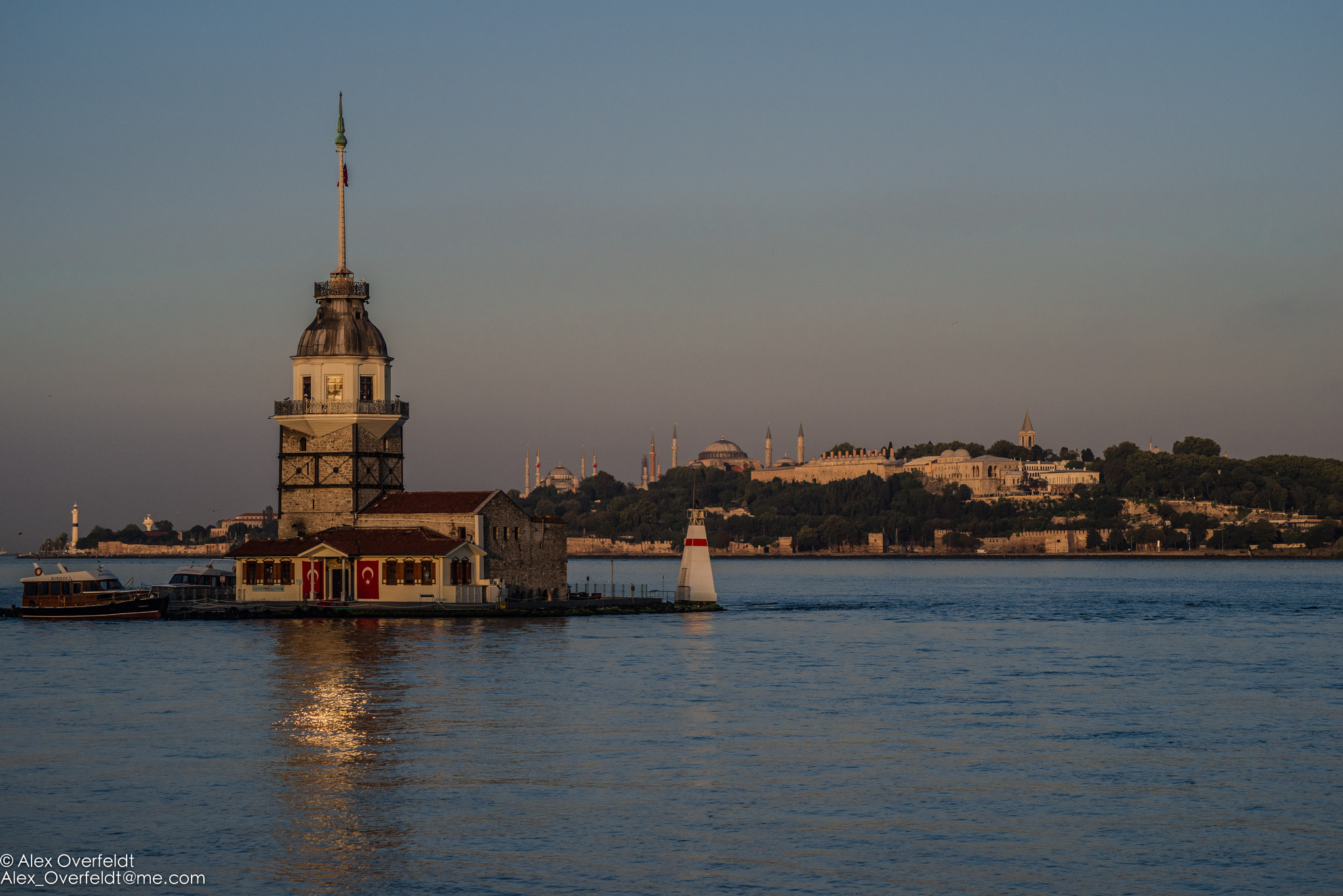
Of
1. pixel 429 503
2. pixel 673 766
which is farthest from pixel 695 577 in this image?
pixel 673 766

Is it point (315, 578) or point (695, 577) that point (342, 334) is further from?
point (695, 577)

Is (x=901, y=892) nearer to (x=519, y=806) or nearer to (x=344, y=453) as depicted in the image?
(x=519, y=806)

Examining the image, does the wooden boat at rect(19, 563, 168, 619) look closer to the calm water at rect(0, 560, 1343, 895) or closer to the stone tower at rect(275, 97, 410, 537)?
the stone tower at rect(275, 97, 410, 537)

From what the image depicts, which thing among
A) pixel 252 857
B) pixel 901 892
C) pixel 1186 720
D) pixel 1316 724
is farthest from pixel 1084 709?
pixel 252 857

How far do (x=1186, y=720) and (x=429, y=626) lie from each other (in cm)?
3582

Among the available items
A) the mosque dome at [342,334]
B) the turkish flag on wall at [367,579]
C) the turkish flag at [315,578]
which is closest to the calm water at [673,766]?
the turkish flag on wall at [367,579]

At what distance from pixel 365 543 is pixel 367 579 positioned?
1.59 metres

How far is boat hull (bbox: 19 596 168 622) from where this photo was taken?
7144cm

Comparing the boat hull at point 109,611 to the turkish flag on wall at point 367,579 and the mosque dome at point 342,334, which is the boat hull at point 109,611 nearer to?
the turkish flag on wall at point 367,579

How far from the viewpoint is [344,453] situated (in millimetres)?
71062

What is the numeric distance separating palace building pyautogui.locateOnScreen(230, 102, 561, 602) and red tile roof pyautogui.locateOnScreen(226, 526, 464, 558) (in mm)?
69

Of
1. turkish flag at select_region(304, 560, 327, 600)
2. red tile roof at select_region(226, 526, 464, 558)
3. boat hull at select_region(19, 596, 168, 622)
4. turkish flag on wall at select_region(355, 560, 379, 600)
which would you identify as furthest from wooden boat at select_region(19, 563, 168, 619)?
turkish flag on wall at select_region(355, 560, 379, 600)

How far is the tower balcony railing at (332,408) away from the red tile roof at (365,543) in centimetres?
536

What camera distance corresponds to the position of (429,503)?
69500 millimetres
